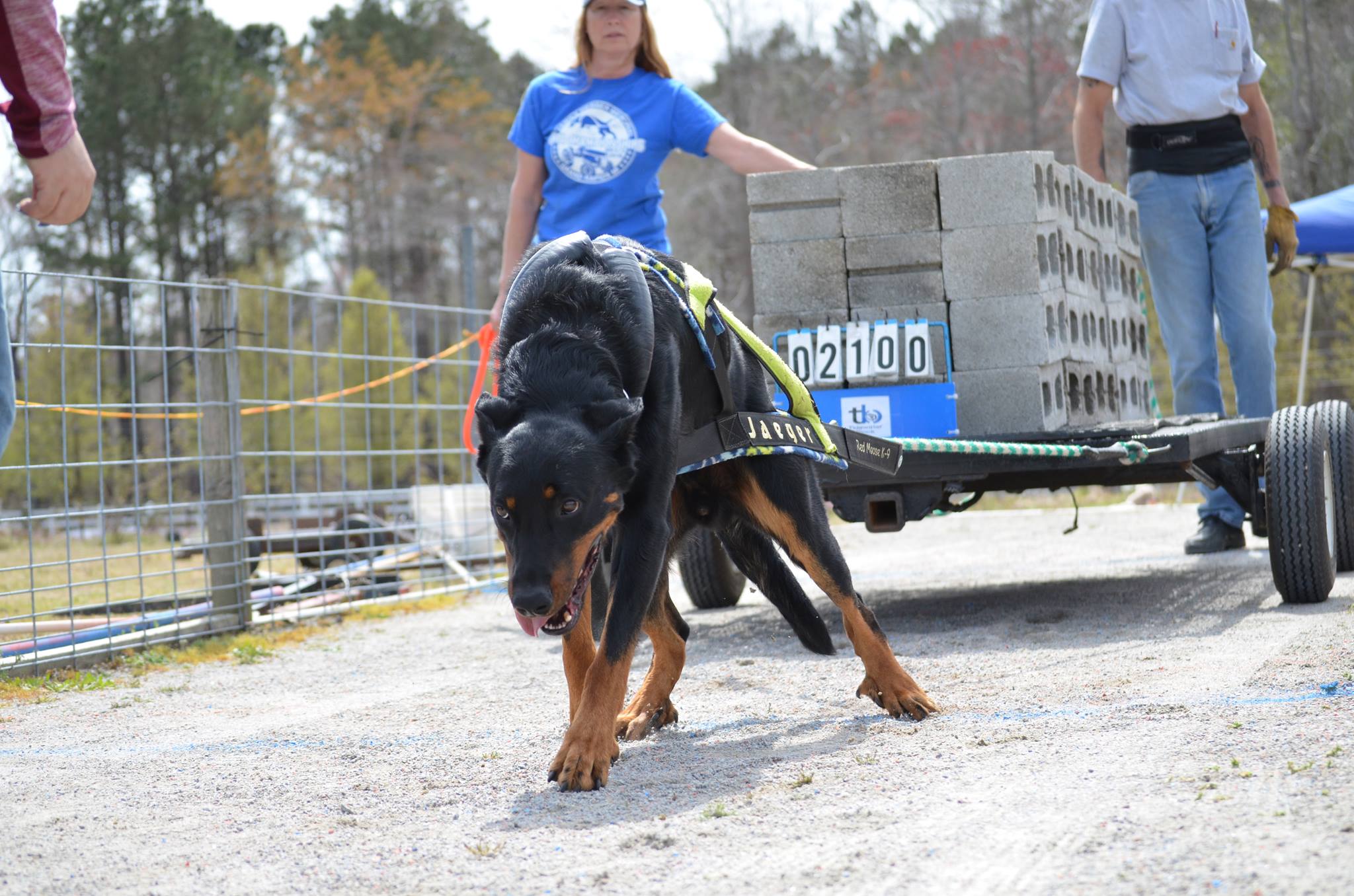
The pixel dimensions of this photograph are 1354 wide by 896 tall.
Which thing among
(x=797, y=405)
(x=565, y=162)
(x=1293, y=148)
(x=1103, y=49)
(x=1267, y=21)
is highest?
(x=1267, y=21)

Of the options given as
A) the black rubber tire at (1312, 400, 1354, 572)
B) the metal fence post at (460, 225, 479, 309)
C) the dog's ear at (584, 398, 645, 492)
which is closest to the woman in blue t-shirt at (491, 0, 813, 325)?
the dog's ear at (584, 398, 645, 492)

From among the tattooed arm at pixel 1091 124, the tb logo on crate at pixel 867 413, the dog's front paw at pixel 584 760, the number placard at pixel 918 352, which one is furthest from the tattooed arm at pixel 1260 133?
the dog's front paw at pixel 584 760

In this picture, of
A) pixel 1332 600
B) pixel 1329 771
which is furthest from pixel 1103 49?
pixel 1329 771

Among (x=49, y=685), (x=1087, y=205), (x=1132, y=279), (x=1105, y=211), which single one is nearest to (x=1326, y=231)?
(x=1132, y=279)

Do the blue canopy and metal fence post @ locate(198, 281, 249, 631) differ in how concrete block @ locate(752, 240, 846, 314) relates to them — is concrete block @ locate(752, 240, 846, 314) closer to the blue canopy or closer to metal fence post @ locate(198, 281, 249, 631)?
metal fence post @ locate(198, 281, 249, 631)

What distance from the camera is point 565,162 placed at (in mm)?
5047

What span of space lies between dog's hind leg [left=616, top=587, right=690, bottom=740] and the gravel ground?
0.32 ft

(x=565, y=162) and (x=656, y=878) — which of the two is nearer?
(x=656, y=878)

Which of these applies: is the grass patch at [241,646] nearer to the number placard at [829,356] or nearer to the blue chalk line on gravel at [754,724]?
the blue chalk line on gravel at [754,724]

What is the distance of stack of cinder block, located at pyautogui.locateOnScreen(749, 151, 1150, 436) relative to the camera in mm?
5234

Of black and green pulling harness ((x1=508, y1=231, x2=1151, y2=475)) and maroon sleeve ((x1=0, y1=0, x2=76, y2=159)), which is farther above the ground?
maroon sleeve ((x1=0, y1=0, x2=76, y2=159))

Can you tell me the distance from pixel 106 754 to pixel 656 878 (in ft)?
6.94

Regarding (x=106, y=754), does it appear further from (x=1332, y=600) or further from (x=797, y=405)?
(x=1332, y=600)

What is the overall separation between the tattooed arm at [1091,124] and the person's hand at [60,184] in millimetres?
4911
